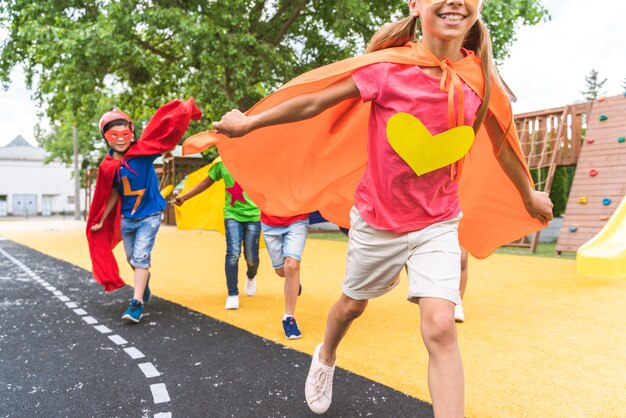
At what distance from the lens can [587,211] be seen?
11.4 meters

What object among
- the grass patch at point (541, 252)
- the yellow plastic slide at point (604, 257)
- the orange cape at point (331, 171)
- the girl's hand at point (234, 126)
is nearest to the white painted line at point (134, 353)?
the orange cape at point (331, 171)

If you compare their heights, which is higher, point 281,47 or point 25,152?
point 281,47

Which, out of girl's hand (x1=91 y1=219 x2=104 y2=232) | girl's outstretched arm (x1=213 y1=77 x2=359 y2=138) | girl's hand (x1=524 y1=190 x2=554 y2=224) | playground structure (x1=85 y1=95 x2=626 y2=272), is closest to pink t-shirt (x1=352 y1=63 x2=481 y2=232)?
girl's outstretched arm (x1=213 y1=77 x2=359 y2=138)

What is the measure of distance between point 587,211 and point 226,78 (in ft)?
33.5

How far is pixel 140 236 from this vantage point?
5.59m

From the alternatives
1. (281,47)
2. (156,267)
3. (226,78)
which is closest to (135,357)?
(156,267)

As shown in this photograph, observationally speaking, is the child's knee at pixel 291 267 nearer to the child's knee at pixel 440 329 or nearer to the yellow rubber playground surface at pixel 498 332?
the yellow rubber playground surface at pixel 498 332

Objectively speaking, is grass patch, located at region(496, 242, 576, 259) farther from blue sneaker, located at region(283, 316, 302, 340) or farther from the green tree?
the green tree

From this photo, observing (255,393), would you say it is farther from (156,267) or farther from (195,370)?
(156,267)

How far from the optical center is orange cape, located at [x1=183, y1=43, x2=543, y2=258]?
10.4ft

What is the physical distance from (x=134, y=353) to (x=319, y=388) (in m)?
1.92

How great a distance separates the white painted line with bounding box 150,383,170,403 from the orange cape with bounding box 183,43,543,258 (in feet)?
4.17

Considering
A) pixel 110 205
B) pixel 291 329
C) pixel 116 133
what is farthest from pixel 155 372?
pixel 116 133

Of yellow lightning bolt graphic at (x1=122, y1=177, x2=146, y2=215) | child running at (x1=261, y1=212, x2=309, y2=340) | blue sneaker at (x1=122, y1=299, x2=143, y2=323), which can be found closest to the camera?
child running at (x1=261, y1=212, x2=309, y2=340)
